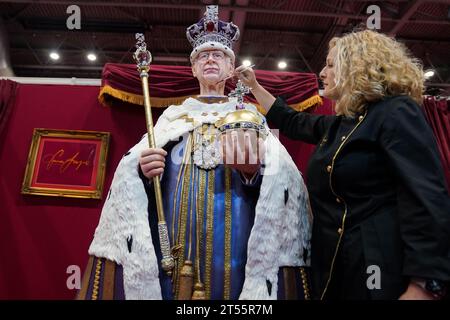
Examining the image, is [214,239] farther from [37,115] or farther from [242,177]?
[37,115]

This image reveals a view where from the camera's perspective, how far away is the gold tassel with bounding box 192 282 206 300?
1.48 meters

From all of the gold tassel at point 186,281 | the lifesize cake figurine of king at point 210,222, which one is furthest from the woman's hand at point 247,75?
the gold tassel at point 186,281

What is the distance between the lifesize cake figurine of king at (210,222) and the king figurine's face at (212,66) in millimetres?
369

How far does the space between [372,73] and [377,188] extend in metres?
0.46

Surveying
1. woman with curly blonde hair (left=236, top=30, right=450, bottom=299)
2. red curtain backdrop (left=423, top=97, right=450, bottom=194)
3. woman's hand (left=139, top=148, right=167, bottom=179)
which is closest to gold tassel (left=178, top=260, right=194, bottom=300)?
woman's hand (left=139, top=148, right=167, bottom=179)

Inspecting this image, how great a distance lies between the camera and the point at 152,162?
1.68 meters

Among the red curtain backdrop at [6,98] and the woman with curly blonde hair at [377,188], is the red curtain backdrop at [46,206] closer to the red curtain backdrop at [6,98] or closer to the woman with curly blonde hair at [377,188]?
the red curtain backdrop at [6,98]

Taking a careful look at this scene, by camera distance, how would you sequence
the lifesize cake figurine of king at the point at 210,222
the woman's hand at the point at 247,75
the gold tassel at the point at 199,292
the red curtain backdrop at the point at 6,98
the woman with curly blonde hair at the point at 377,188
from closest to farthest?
the woman with curly blonde hair at the point at 377,188 < the gold tassel at the point at 199,292 < the lifesize cake figurine of king at the point at 210,222 < the woman's hand at the point at 247,75 < the red curtain backdrop at the point at 6,98

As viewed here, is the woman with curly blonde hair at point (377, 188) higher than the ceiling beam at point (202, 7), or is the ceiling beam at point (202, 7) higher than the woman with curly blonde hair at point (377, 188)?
Answer: the ceiling beam at point (202, 7)

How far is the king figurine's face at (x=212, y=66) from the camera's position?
84.4 inches

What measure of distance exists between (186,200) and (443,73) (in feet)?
26.6

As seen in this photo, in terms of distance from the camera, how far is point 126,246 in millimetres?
1632
